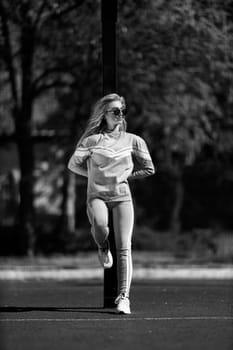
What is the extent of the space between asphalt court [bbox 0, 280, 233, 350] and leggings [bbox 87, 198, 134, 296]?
1.19 ft

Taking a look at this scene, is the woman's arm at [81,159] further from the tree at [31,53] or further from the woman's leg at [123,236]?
the tree at [31,53]

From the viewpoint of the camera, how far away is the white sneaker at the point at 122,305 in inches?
381

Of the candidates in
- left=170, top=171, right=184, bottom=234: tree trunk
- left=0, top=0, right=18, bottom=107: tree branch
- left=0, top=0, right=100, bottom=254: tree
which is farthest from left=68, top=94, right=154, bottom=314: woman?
left=170, top=171, right=184, bottom=234: tree trunk

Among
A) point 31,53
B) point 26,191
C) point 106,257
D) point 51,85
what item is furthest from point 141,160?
point 26,191

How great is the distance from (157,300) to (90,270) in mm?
9049

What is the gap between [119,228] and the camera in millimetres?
9852

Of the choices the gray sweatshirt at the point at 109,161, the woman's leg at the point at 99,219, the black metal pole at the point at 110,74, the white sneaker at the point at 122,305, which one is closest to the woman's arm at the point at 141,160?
the gray sweatshirt at the point at 109,161

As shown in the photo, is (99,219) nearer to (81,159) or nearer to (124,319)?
(81,159)

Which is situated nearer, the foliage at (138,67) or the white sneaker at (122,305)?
the white sneaker at (122,305)

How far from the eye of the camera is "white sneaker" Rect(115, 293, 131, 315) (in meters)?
9.67

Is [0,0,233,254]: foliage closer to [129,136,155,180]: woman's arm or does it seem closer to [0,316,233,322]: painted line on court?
[129,136,155,180]: woman's arm

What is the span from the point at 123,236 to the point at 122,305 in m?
0.61

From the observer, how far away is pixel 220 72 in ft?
79.9

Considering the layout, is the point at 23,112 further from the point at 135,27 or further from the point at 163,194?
the point at 163,194
